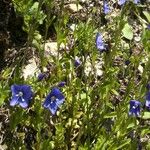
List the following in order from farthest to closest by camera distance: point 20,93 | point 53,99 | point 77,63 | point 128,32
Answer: point 128,32
point 77,63
point 53,99
point 20,93

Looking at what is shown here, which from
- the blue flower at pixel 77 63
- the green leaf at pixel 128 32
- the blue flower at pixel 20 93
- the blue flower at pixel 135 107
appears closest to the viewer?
the blue flower at pixel 20 93

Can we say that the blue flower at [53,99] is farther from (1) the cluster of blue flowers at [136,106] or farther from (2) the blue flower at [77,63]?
(2) the blue flower at [77,63]

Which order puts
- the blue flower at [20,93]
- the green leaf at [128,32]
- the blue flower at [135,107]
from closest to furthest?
the blue flower at [20,93]
the blue flower at [135,107]
the green leaf at [128,32]

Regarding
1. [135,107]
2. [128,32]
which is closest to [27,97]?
[135,107]

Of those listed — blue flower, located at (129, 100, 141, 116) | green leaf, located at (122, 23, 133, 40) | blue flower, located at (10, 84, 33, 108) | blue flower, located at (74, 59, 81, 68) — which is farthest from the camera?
green leaf, located at (122, 23, 133, 40)

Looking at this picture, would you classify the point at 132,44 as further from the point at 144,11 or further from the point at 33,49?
the point at 33,49

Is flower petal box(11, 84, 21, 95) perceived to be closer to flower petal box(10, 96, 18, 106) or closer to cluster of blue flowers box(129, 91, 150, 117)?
flower petal box(10, 96, 18, 106)

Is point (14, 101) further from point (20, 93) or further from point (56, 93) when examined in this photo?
point (56, 93)

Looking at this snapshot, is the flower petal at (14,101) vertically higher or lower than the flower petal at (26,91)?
lower

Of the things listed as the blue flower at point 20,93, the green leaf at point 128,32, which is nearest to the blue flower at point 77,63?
the green leaf at point 128,32

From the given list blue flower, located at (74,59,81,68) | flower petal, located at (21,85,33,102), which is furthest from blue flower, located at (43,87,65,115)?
blue flower, located at (74,59,81,68)
